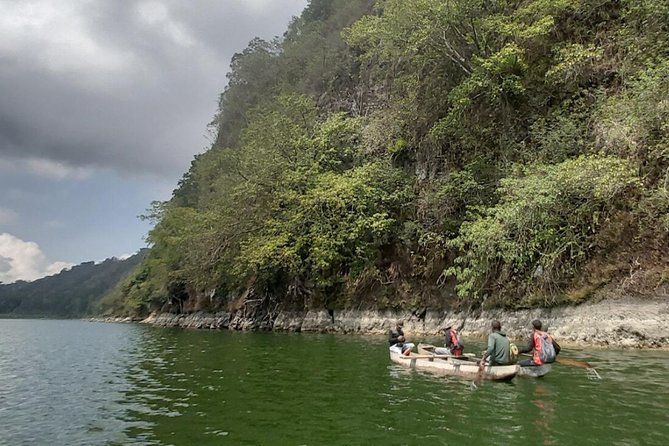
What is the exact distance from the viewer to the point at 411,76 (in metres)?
29.1

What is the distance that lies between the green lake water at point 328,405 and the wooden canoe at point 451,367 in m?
0.34

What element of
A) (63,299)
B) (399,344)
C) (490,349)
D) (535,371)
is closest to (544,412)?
(490,349)

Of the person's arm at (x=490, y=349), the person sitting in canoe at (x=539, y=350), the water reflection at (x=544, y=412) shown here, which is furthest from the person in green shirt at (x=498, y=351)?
the water reflection at (x=544, y=412)

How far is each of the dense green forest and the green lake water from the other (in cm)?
587

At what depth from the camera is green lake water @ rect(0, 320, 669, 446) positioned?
23.5 feet

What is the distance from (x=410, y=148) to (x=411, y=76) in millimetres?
4531

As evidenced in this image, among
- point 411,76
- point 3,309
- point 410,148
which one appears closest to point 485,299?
point 410,148

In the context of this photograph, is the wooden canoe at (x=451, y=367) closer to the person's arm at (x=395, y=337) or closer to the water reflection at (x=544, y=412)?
the water reflection at (x=544, y=412)

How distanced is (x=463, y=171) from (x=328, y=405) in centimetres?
1871

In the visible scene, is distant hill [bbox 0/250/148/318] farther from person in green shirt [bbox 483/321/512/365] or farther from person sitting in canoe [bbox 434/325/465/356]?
person in green shirt [bbox 483/321/512/365]

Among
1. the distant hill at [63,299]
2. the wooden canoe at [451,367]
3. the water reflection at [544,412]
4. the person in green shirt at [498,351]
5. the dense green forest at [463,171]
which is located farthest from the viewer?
the distant hill at [63,299]

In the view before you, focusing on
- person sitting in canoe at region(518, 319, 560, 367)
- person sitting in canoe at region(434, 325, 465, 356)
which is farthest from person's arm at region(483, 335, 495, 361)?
person sitting in canoe at region(434, 325, 465, 356)

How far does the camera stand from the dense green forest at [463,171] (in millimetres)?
18266

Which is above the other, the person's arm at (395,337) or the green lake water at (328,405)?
the person's arm at (395,337)
